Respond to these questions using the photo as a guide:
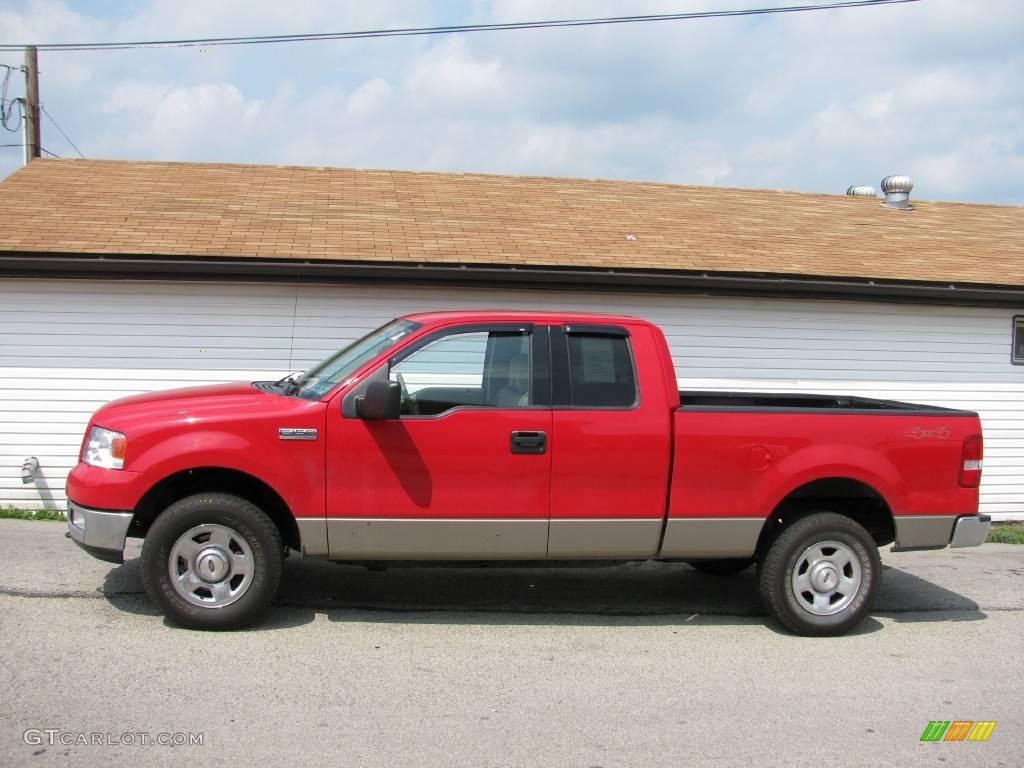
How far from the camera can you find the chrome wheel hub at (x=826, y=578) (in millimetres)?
6266

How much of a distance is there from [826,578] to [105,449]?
4.72m

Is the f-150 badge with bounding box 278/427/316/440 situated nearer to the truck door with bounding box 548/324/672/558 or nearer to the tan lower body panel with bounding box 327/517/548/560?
the tan lower body panel with bounding box 327/517/548/560

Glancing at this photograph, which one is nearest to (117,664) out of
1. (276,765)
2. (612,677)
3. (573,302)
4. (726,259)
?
(276,765)

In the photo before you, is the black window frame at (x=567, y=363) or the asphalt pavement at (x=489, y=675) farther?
the black window frame at (x=567, y=363)

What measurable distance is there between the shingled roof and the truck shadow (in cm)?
358

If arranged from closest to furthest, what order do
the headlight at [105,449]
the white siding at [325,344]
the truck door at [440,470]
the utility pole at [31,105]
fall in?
the headlight at [105,449] < the truck door at [440,470] < the white siding at [325,344] < the utility pole at [31,105]

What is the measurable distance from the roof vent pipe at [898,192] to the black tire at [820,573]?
10565mm

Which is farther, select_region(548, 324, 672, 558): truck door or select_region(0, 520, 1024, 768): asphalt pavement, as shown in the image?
select_region(548, 324, 672, 558): truck door

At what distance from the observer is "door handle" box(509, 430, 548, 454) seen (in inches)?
231

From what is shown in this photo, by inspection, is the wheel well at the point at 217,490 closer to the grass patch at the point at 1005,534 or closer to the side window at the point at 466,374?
the side window at the point at 466,374

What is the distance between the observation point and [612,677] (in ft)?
17.7

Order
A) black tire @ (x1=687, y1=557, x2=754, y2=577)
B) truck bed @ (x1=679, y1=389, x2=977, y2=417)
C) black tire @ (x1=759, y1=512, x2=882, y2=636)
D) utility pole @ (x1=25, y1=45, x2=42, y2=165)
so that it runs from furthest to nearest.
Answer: utility pole @ (x1=25, y1=45, x2=42, y2=165)
black tire @ (x1=687, y1=557, x2=754, y2=577)
truck bed @ (x1=679, y1=389, x2=977, y2=417)
black tire @ (x1=759, y1=512, x2=882, y2=636)

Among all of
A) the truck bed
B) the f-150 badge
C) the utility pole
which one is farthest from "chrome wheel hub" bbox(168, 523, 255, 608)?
the utility pole

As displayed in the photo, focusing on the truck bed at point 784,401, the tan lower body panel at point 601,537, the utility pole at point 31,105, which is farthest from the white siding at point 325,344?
the utility pole at point 31,105
